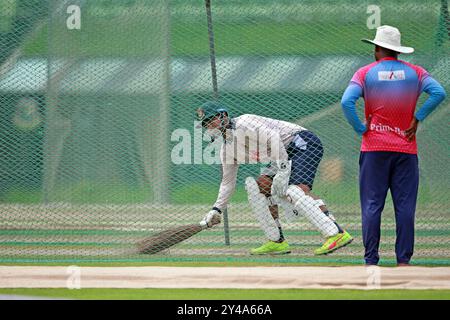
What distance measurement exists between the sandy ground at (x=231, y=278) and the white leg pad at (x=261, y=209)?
5.27 ft

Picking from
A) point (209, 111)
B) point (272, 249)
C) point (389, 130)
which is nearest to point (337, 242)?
point (272, 249)

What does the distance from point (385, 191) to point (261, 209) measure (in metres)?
1.67

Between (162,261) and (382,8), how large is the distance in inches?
135

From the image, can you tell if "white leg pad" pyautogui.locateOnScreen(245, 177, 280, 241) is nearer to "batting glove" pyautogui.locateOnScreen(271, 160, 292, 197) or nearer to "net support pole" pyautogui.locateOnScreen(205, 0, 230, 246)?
"batting glove" pyautogui.locateOnScreen(271, 160, 292, 197)

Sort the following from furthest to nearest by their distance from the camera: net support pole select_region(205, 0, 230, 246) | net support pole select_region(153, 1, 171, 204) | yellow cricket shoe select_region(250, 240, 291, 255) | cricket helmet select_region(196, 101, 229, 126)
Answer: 1. net support pole select_region(153, 1, 171, 204)
2. net support pole select_region(205, 0, 230, 246)
3. yellow cricket shoe select_region(250, 240, 291, 255)
4. cricket helmet select_region(196, 101, 229, 126)

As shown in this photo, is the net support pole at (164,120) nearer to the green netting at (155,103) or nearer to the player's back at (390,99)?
the green netting at (155,103)

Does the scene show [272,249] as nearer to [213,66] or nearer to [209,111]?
[209,111]

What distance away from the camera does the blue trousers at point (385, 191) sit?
8.62 m

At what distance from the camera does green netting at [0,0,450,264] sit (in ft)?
35.1

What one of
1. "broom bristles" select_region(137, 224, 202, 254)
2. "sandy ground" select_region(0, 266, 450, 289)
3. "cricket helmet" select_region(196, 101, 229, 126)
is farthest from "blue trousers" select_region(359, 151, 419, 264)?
"broom bristles" select_region(137, 224, 202, 254)

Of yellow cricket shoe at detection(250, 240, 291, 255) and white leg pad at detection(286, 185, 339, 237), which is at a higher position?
white leg pad at detection(286, 185, 339, 237)

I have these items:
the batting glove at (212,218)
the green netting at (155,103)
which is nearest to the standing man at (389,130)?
the batting glove at (212,218)

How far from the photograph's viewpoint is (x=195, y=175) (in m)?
10.9

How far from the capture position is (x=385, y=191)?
A: 864 cm
